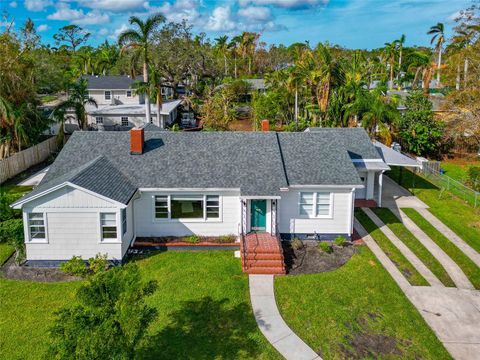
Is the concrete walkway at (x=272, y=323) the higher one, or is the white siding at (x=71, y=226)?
the white siding at (x=71, y=226)

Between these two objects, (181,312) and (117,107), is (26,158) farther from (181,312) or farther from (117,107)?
(181,312)

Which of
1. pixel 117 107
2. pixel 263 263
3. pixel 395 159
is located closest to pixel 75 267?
pixel 263 263

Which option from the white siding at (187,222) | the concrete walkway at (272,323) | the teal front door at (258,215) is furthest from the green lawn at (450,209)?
the white siding at (187,222)

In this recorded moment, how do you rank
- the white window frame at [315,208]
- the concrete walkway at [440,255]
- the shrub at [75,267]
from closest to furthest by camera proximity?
the shrub at [75,267]
the concrete walkway at [440,255]
the white window frame at [315,208]

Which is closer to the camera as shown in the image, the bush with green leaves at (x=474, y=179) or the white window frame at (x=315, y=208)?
the white window frame at (x=315, y=208)

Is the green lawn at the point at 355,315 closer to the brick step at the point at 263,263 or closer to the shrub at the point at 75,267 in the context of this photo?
the brick step at the point at 263,263
